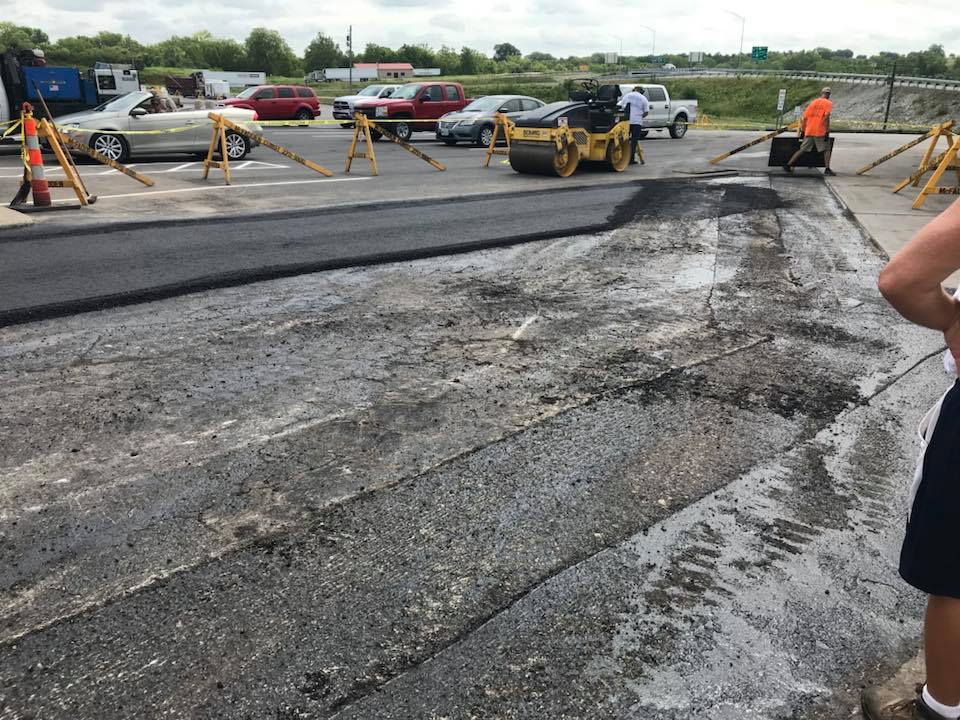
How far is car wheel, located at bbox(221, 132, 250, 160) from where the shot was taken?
17422 mm

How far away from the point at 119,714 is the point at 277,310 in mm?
4289

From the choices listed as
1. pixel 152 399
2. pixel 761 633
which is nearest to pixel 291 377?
pixel 152 399

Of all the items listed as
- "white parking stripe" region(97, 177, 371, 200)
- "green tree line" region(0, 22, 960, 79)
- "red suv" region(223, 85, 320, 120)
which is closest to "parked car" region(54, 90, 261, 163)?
"white parking stripe" region(97, 177, 371, 200)

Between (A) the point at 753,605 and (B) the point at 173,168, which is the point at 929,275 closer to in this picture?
(A) the point at 753,605

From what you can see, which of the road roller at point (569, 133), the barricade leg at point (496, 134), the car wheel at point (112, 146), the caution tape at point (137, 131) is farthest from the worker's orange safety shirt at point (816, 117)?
the car wheel at point (112, 146)

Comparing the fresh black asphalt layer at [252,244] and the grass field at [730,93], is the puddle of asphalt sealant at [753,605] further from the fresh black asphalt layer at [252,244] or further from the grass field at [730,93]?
the grass field at [730,93]

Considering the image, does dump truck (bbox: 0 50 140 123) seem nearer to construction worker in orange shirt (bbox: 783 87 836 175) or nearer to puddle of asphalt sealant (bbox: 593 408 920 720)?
construction worker in orange shirt (bbox: 783 87 836 175)

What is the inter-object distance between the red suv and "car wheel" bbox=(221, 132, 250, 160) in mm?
14255

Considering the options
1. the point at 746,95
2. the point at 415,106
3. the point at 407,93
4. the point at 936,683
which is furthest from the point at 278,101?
the point at 746,95

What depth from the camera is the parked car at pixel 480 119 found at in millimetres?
22797

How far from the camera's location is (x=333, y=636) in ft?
8.24

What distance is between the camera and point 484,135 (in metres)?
23.0

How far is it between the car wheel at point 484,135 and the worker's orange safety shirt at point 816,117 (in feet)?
31.9

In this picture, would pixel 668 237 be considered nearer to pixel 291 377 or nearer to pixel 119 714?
pixel 291 377
